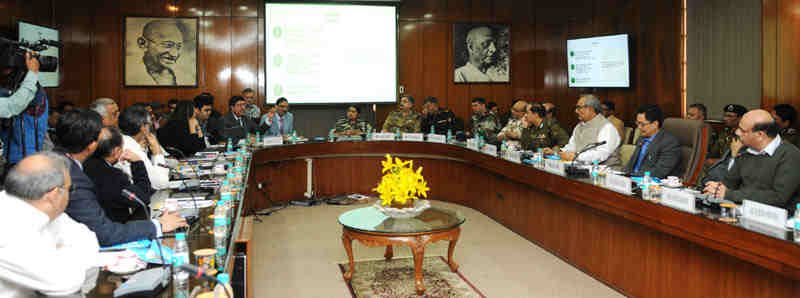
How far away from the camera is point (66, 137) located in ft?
8.27

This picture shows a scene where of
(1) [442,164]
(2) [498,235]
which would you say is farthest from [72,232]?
(1) [442,164]

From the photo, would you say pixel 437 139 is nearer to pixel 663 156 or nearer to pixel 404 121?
pixel 404 121

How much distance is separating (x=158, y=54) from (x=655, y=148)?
6585 mm

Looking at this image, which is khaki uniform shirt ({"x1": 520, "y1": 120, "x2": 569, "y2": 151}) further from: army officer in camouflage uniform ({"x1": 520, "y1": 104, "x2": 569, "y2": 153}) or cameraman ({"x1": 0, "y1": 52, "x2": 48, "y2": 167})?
cameraman ({"x1": 0, "y1": 52, "x2": 48, "y2": 167})

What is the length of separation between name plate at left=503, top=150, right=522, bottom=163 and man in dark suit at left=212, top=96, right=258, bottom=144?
305 cm

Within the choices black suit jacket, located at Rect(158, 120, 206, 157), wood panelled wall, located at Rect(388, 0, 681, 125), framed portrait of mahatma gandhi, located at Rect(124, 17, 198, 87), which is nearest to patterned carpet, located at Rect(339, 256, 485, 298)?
black suit jacket, located at Rect(158, 120, 206, 157)

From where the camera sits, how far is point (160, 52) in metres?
8.34

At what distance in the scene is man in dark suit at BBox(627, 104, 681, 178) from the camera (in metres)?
4.09

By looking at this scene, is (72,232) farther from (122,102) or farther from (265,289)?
(122,102)

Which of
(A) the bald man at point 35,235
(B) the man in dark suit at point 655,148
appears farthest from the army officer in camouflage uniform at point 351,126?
(A) the bald man at point 35,235

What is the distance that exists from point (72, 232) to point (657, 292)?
286 cm

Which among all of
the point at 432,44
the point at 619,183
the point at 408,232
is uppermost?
the point at 432,44

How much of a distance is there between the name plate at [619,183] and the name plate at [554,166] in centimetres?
56

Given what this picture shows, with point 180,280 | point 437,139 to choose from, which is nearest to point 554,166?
point 437,139
